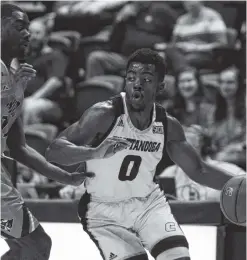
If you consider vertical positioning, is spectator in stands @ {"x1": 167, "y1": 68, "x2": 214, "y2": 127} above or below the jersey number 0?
below

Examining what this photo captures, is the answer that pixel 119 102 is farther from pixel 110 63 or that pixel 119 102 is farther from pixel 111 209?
pixel 110 63

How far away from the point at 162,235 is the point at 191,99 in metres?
3.46

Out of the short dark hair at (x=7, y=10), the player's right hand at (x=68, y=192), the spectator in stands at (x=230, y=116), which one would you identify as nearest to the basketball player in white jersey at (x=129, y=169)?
the short dark hair at (x=7, y=10)

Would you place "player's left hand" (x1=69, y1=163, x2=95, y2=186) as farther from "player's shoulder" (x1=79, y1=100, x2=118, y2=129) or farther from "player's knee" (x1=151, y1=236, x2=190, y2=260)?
"player's knee" (x1=151, y1=236, x2=190, y2=260)

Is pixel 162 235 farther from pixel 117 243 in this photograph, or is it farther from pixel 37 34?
pixel 37 34

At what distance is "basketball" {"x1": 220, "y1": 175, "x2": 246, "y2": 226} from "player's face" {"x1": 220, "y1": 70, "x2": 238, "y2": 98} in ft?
10.0

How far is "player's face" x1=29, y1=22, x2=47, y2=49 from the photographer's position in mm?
7595

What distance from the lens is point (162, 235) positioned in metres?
2.96

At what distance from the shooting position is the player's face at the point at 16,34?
2998 millimetres

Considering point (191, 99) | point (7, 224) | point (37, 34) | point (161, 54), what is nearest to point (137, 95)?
point (7, 224)

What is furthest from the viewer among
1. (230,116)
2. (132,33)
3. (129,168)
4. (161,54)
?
(132,33)

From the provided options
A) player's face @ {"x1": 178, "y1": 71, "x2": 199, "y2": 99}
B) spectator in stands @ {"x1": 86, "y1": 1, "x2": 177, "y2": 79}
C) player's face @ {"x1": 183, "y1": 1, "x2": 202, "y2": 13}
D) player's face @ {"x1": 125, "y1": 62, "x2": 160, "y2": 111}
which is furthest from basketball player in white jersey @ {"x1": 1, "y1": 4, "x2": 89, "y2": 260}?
player's face @ {"x1": 183, "y1": 1, "x2": 202, "y2": 13}

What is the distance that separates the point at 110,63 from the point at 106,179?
4093 millimetres

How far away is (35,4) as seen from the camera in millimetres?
8375
